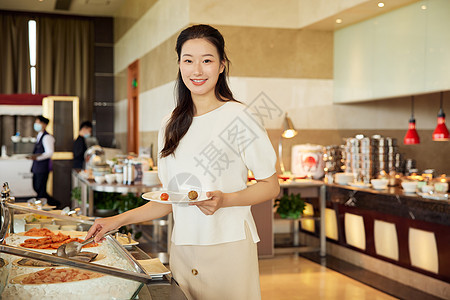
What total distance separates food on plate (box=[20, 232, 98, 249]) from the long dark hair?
20.2 inches

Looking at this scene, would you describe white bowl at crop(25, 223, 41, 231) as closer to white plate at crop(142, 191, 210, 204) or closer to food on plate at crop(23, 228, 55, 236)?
food on plate at crop(23, 228, 55, 236)

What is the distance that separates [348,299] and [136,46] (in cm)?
612

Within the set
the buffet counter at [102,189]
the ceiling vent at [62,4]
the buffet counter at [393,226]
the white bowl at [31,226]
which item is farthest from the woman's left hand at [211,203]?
the ceiling vent at [62,4]

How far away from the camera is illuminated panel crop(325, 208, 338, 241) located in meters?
5.88

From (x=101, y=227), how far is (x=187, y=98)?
0.55 meters

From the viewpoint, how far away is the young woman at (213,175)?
1845mm

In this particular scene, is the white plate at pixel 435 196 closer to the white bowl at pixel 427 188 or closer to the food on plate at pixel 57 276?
the white bowl at pixel 427 188

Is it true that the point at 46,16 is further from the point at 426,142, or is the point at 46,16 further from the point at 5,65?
the point at 426,142

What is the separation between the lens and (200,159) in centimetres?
185

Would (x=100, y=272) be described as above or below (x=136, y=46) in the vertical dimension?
below

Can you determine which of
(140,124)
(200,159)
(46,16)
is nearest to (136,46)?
(140,124)

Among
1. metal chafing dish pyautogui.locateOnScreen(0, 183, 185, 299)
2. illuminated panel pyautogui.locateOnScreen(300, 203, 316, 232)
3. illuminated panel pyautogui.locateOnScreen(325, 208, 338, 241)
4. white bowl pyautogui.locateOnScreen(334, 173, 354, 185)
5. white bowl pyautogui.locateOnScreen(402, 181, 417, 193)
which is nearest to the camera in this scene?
metal chafing dish pyautogui.locateOnScreen(0, 183, 185, 299)

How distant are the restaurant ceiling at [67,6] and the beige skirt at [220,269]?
9.17 m

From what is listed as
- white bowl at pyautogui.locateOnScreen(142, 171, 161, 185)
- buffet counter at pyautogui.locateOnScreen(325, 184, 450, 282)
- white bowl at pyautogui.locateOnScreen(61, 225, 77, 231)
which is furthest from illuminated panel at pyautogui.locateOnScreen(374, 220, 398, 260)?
white bowl at pyautogui.locateOnScreen(61, 225, 77, 231)
